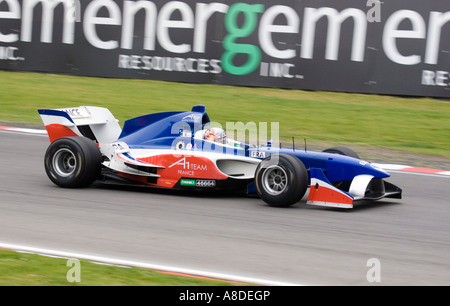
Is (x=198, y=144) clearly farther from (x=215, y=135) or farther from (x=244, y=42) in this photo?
(x=244, y=42)

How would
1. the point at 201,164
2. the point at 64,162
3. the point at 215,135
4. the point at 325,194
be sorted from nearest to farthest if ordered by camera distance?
the point at 325,194, the point at 201,164, the point at 215,135, the point at 64,162

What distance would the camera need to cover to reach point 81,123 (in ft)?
29.1

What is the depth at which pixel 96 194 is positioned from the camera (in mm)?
8102

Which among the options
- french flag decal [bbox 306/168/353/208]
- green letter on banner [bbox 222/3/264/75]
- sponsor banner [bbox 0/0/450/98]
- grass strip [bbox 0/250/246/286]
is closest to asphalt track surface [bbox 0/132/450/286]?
french flag decal [bbox 306/168/353/208]

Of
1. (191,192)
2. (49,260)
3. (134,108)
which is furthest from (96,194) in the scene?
(134,108)

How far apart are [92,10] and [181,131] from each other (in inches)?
354

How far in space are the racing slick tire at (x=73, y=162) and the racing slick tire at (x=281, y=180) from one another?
195 centimetres

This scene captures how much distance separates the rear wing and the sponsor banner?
264 inches

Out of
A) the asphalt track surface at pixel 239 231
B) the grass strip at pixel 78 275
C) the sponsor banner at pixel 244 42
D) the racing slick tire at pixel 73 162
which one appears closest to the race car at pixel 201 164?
the racing slick tire at pixel 73 162

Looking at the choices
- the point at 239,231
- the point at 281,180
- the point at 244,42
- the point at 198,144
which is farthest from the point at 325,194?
the point at 244,42

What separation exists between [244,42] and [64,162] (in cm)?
772

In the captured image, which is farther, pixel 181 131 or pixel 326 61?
pixel 326 61
